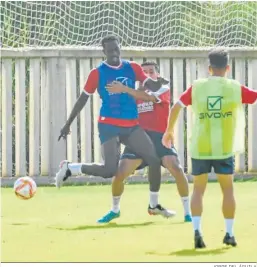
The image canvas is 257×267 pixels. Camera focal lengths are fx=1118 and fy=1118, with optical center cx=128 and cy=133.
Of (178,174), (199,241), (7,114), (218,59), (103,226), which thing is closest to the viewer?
(199,241)

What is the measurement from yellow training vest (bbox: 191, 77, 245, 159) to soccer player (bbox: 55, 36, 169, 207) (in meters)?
1.80

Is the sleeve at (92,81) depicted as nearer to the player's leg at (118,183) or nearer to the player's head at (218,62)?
the player's leg at (118,183)

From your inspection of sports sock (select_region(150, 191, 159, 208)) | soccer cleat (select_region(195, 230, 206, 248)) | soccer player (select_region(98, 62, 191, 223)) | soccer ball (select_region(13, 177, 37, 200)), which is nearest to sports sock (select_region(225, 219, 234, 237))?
soccer cleat (select_region(195, 230, 206, 248))

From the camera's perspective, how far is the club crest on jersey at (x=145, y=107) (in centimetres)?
1034

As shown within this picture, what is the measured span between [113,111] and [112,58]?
0.47 meters

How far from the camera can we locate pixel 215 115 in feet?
26.2

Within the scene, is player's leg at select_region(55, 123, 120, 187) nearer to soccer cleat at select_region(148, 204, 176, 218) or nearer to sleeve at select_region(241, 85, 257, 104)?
soccer cleat at select_region(148, 204, 176, 218)

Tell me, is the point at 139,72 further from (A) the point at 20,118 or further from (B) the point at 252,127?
(B) the point at 252,127

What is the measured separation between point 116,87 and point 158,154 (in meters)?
0.84

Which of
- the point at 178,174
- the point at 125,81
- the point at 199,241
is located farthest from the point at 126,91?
the point at 199,241

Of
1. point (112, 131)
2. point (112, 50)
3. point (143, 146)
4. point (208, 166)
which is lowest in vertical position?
point (208, 166)

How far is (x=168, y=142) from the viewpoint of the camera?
8.16 metres

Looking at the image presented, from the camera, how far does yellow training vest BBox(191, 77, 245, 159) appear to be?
7.99 meters

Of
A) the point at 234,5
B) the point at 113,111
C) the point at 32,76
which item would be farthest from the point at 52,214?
the point at 234,5
